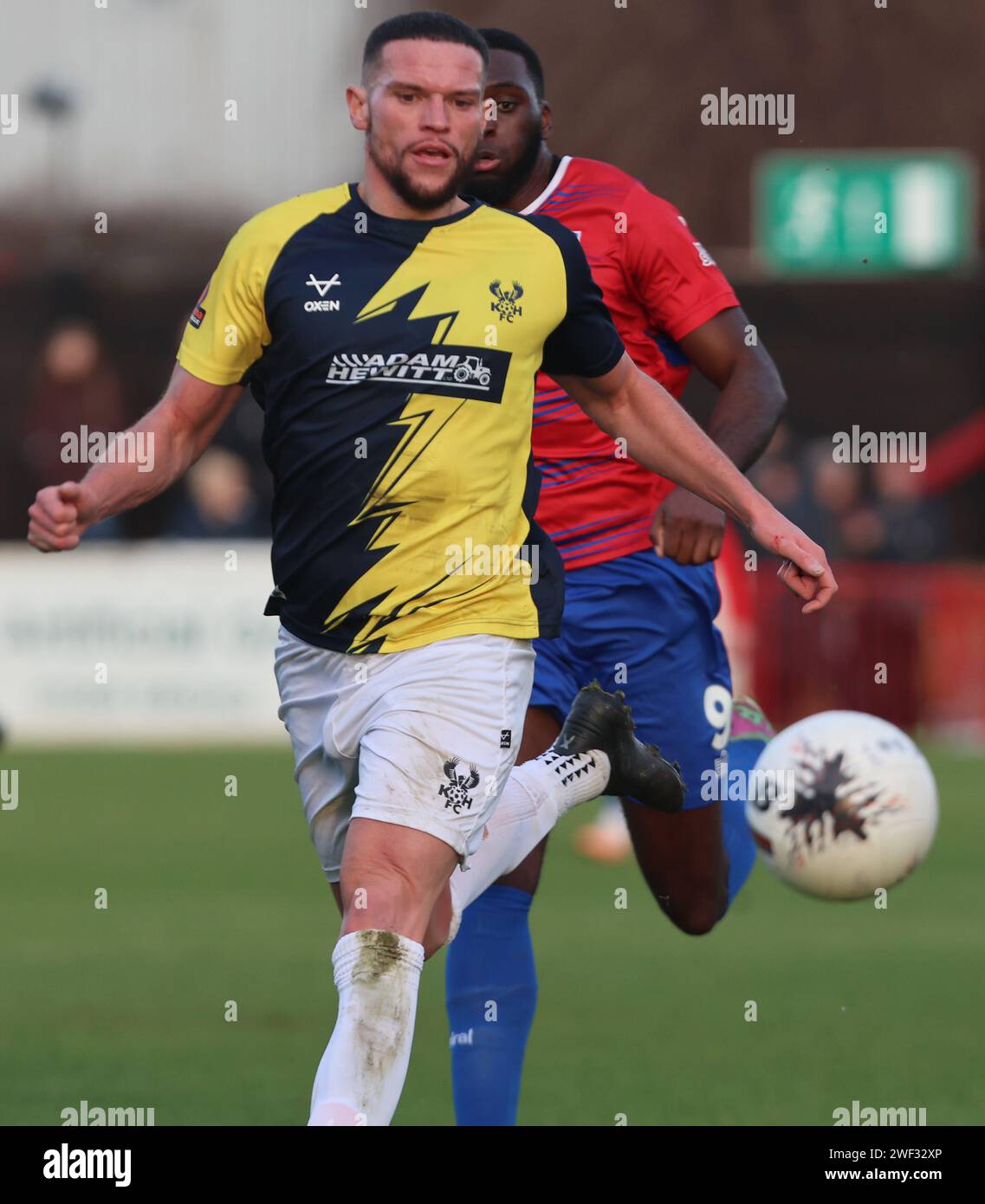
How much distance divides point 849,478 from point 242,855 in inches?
349

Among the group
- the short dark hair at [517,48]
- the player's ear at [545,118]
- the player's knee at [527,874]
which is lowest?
A: the player's knee at [527,874]

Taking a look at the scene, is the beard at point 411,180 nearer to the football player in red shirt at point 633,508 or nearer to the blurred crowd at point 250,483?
the football player in red shirt at point 633,508

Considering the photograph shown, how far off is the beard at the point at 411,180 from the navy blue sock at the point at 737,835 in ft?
8.53

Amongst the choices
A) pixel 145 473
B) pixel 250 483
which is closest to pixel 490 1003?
pixel 145 473

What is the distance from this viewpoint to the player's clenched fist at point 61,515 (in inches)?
206

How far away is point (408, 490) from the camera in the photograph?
219 inches

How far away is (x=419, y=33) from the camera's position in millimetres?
5598

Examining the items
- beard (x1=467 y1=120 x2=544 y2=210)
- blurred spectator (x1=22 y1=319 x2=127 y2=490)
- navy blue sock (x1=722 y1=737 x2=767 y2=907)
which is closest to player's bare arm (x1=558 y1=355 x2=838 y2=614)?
beard (x1=467 y1=120 x2=544 y2=210)

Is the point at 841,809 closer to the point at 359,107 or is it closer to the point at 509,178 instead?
the point at 509,178

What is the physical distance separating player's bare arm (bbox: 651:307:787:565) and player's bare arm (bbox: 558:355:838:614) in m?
0.43

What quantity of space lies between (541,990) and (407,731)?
4106 mm

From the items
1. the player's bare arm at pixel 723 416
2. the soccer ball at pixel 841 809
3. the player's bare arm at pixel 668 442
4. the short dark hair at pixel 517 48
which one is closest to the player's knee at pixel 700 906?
the soccer ball at pixel 841 809

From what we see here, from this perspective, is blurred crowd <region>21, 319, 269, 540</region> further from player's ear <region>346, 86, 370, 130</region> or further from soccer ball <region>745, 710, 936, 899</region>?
player's ear <region>346, 86, 370, 130</region>
